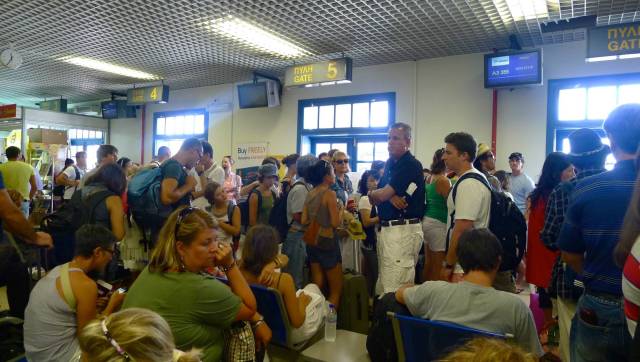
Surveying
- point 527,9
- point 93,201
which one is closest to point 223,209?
point 93,201

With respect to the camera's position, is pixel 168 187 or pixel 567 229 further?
pixel 168 187

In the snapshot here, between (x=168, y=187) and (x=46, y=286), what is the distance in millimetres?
1486

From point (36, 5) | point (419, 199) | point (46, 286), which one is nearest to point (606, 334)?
point (419, 199)

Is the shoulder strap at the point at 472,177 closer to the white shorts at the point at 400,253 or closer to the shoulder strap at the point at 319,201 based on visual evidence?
the white shorts at the point at 400,253

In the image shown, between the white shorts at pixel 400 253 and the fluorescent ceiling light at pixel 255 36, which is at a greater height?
the fluorescent ceiling light at pixel 255 36

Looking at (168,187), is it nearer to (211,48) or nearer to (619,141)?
(619,141)

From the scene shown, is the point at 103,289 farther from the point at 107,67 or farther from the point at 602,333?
the point at 107,67

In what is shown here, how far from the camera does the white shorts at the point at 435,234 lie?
329 cm

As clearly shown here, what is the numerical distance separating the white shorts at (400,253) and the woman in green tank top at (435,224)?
0.29 metres

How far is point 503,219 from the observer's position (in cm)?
260

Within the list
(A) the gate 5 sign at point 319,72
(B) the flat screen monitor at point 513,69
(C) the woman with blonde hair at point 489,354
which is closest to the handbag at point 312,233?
(C) the woman with blonde hair at point 489,354

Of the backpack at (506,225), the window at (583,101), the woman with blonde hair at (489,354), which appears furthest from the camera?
the window at (583,101)

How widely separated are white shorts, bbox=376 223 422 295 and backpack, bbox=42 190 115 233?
1.99m

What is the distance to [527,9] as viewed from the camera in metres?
4.80
